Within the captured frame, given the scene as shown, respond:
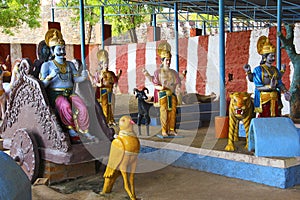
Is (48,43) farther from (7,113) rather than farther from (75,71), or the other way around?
(7,113)

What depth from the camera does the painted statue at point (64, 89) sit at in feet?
14.9

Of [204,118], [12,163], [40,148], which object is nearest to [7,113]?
[40,148]

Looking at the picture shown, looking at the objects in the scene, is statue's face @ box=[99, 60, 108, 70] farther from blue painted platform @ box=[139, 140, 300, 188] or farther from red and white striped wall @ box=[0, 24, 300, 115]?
red and white striped wall @ box=[0, 24, 300, 115]

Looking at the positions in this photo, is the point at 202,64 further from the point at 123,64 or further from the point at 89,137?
the point at 89,137

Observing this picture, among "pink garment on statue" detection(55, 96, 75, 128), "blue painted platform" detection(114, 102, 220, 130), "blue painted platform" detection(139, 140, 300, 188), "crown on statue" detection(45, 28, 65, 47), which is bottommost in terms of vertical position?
"blue painted platform" detection(139, 140, 300, 188)

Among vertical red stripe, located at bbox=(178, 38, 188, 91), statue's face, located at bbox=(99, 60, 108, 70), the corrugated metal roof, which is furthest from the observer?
the corrugated metal roof

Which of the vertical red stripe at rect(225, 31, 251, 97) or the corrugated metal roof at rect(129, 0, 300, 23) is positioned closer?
the vertical red stripe at rect(225, 31, 251, 97)

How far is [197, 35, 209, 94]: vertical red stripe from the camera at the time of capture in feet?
38.5

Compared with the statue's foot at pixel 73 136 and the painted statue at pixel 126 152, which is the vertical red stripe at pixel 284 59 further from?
the painted statue at pixel 126 152

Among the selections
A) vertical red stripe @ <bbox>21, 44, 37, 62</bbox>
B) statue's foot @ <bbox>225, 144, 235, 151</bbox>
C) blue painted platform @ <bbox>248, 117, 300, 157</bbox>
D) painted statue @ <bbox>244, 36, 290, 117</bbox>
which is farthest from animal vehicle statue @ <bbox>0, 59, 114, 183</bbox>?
vertical red stripe @ <bbox>21, 44, 37, 62</bbox>

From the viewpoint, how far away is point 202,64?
1188 cm

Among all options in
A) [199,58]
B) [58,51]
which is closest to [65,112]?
[58,51]

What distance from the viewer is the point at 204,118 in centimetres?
824

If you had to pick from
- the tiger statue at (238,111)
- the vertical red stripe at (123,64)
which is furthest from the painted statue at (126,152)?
the vertical red stripe at (123,64)
